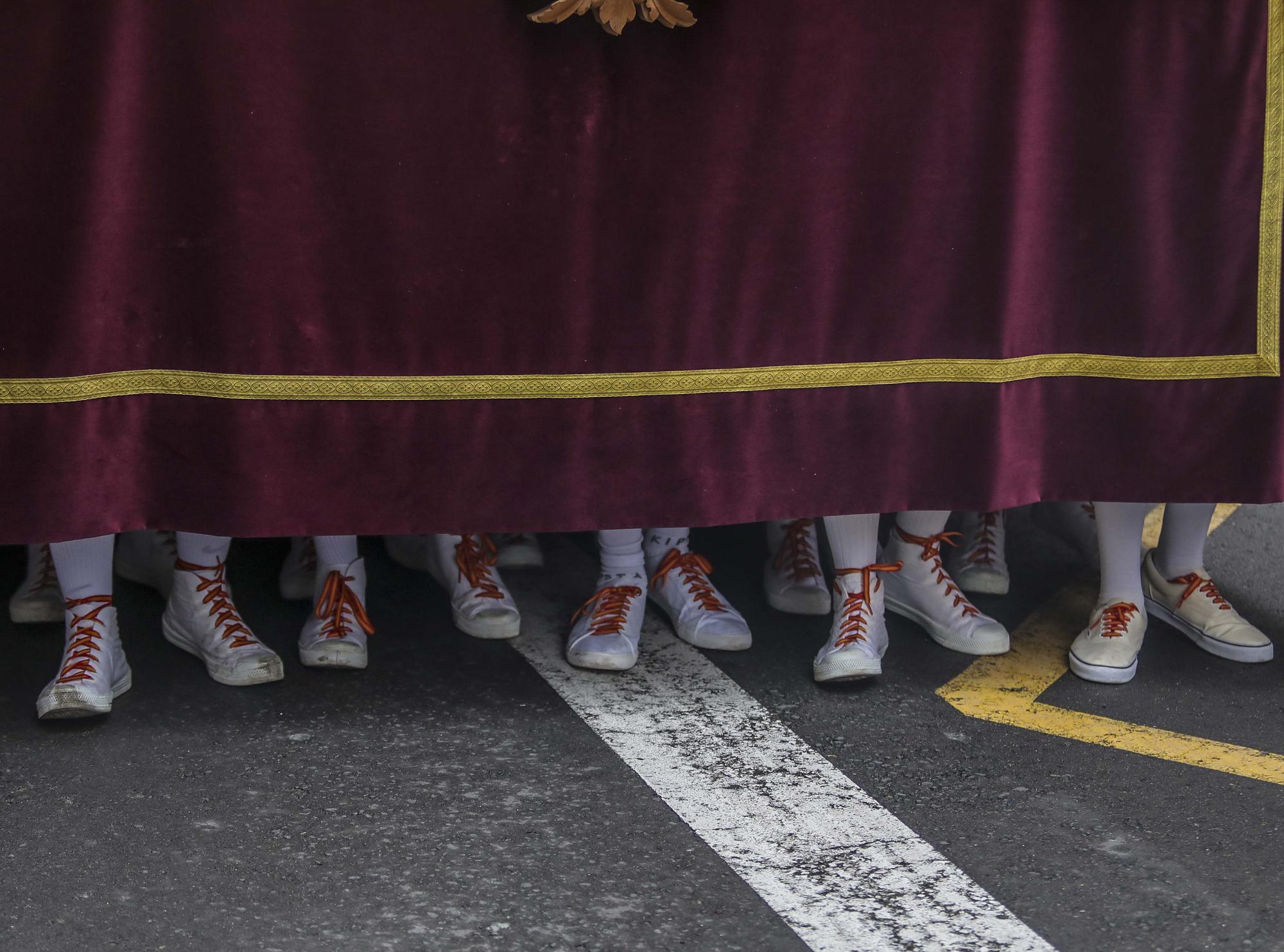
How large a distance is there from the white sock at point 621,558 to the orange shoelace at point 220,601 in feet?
2.13

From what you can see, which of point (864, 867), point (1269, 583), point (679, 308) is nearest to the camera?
point (864, 867)

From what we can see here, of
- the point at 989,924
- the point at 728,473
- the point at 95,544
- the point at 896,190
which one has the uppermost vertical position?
the point at 896,190

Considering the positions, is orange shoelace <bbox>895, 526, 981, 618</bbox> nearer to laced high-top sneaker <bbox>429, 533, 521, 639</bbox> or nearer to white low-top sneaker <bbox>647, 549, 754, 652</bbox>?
white low-top sneaker <bbox>647, 549, 754, 652</bbox>

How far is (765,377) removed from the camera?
2018 millimetres

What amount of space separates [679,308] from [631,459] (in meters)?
0.25

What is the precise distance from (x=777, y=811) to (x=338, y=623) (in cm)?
91

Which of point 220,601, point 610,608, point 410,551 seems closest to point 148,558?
point 220,601

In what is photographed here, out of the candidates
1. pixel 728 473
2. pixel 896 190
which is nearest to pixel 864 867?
pixel 728 473

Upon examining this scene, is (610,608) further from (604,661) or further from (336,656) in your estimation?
(336,656)

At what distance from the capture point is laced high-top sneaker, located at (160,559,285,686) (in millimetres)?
2242

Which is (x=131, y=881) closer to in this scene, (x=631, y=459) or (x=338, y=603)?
(x=338, y=603)

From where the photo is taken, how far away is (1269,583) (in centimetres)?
274

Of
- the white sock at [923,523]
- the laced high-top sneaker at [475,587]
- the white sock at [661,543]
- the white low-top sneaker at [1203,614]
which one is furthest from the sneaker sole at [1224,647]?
the laced high-top sneaker at [475,587]

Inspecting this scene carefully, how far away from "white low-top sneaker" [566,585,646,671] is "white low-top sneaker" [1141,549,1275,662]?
101 cm
